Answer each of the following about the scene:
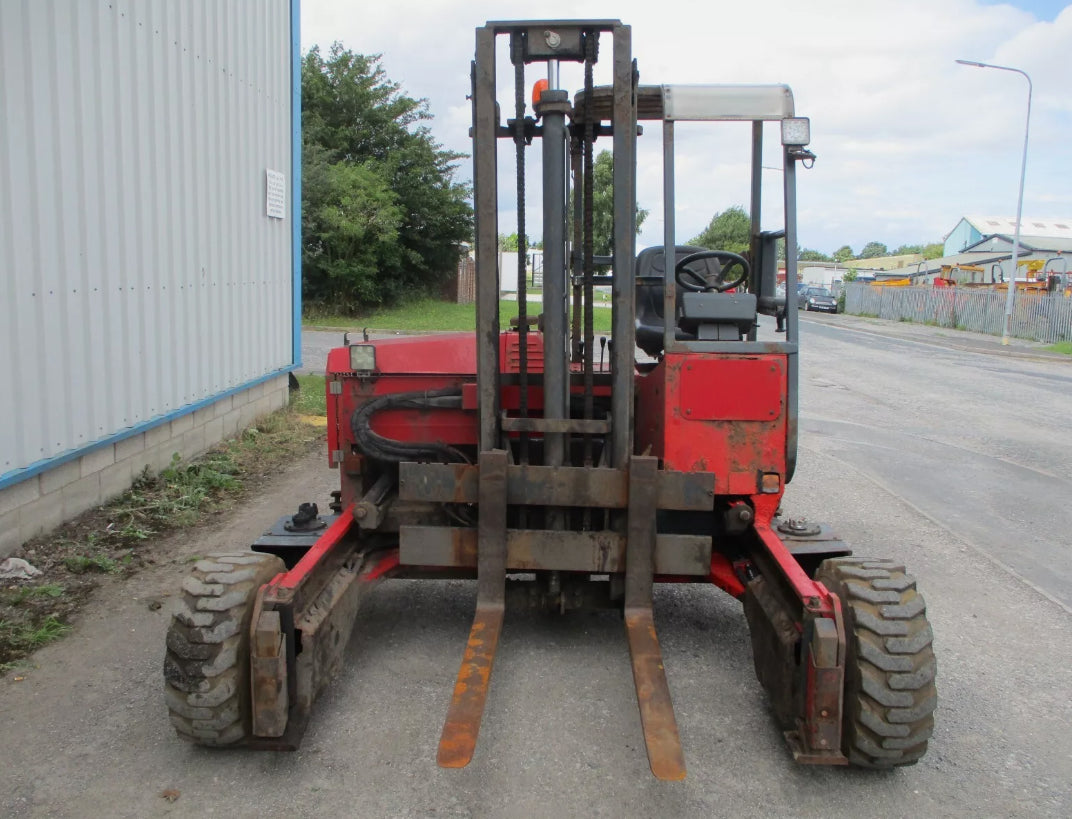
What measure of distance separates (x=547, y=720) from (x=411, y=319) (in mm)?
26522

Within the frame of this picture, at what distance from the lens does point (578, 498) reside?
14.6 feet

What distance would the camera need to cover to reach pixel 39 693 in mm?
4398

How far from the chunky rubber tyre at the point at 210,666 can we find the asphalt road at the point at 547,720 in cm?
20

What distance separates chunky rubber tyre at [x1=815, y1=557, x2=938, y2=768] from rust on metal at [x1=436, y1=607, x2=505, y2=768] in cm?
149

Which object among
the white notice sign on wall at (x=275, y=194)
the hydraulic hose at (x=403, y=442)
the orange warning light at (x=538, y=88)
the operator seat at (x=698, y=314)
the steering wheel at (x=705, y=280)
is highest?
the white notice sign on wall at (x=275, y=194)

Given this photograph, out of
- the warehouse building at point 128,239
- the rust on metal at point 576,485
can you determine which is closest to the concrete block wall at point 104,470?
the warehouse building at point 128,239

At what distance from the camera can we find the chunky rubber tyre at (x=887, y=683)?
12.1 feet

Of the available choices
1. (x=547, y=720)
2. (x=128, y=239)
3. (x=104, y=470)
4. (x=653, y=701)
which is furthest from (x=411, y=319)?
(x=653, y=701)

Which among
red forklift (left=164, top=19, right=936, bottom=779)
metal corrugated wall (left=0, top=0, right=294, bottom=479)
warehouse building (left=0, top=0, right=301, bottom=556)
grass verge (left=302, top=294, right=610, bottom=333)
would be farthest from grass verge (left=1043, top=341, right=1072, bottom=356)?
red forklift (left=164, top=19, right=936, bottom=779)

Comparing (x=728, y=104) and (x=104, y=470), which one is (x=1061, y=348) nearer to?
(x=728, y=104)

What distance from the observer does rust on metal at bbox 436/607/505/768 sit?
3469mm

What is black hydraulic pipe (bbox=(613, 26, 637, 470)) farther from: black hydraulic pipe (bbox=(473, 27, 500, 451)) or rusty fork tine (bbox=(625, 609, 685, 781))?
rusty fork tine (bbox=(625, 609, 685, 781))

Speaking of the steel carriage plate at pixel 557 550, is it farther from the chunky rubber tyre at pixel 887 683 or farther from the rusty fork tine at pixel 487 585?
the chunky rubber tyre at pixel 887 683

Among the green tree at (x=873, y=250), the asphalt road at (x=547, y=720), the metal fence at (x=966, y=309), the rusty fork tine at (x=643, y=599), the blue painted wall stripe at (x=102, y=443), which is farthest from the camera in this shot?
the green tree at (x=873, y=250)
